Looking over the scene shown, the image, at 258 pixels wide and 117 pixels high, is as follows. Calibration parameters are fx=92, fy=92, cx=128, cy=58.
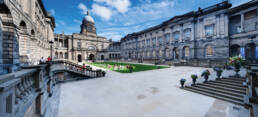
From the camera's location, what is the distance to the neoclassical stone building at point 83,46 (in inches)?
1567

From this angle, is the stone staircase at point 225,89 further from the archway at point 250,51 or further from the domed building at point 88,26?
the domed building at point 88,26

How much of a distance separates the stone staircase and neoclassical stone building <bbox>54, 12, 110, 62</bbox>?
44.6 meters

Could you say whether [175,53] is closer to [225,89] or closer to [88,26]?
[225,89]

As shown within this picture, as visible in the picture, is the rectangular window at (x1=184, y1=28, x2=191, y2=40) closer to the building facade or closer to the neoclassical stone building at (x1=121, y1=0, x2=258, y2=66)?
the neoclassical stone building at (x1=121, y1=0, x2=258, y2=66)

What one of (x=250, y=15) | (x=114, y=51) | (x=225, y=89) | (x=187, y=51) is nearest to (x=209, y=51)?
(x=187, y=51)

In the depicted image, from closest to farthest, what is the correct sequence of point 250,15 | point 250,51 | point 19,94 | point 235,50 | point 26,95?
point 19,94, point 26,95, point 250,51, point 250,15, point 235,50

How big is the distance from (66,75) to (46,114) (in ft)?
24.7

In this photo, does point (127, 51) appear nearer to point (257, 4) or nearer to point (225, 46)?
point (225, 46)

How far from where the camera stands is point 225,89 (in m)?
6.01

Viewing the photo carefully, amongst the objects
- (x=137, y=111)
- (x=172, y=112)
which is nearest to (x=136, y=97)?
(x=137, y=111)

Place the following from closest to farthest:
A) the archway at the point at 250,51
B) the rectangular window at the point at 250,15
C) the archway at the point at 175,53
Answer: the archway at the point at 250,51, the rectangular window at the point at 250,15, the archway at the point at 175,53

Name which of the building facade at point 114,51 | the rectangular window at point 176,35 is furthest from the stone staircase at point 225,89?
the building facade at point 114,51

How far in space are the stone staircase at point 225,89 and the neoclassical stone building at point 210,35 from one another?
43.2 ft

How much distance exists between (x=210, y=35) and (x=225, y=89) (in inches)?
823
